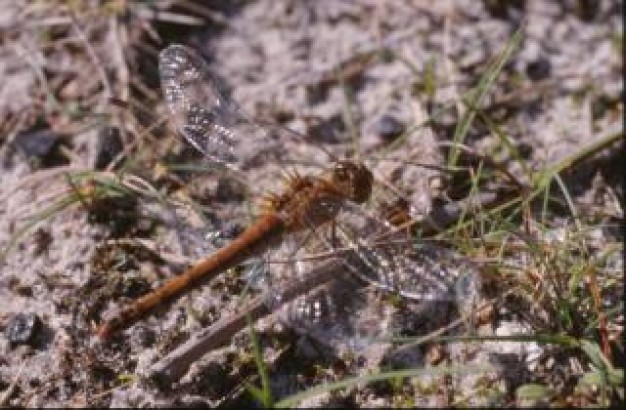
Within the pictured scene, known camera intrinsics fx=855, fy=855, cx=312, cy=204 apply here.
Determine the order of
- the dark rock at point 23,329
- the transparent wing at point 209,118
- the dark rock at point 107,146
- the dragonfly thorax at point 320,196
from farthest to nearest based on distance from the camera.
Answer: the dark rock at point 107,146
the transparent wing at point 209,118
the dragonfly thorax at point 320,196
the dark rock at point 23,329

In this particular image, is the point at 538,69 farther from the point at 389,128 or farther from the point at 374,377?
the point at 374,377

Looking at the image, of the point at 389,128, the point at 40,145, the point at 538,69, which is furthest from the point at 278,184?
the point at 538,69

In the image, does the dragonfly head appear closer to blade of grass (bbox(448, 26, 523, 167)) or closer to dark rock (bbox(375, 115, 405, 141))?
blade of grass (bbox(448, 26, 523, 167))

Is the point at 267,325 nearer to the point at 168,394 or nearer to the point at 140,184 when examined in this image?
the point at 168,394

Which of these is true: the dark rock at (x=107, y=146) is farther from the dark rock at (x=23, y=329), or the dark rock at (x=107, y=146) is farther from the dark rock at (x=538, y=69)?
the dark rock at (x=538, y=69)

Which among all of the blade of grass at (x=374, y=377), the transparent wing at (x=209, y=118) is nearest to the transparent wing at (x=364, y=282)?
the blade of grass at (x=374, y=377)

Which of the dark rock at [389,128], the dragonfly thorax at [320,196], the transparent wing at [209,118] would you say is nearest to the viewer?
the dragonfly thorax at [320,196]

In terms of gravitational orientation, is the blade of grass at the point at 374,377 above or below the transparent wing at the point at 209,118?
below
